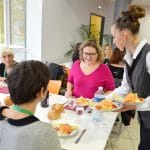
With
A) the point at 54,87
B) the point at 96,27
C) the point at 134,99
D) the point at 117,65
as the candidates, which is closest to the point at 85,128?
the point at 134,99

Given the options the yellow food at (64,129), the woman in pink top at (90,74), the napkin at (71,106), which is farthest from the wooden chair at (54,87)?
the yellow food at (64,129)

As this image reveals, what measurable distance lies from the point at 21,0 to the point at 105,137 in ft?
11.9

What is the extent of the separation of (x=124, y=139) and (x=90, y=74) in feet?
3.76

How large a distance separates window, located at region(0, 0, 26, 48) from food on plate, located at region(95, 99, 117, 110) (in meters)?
3.20

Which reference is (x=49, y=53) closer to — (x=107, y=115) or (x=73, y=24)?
(x=73, y=24)

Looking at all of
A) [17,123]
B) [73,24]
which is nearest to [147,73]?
[17,123]

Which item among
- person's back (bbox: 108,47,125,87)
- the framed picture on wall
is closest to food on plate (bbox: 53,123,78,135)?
person's back (bbox: 108,47,125,87)

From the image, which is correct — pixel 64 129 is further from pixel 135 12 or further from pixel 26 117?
pixel 135 12

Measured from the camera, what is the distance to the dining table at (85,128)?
1574 mm

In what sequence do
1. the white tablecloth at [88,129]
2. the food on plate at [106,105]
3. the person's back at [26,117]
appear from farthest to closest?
the food on plate at [106,105], the white tablecloth at [88,129], the person's back at [26,117]

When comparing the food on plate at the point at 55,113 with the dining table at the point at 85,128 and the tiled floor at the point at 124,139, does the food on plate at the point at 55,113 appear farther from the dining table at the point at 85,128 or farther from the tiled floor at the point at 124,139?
the tiled floor at the point at 124,139

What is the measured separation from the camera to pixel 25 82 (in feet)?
3.35

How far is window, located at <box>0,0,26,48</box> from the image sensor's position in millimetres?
4637

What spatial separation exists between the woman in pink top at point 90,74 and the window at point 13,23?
2.39m
